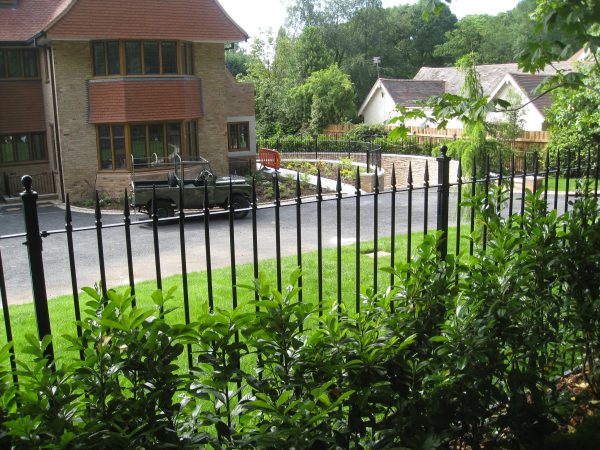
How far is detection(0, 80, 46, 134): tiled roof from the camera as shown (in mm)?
24359

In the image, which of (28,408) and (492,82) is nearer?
(28,408)

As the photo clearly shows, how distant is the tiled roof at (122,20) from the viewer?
21359mm

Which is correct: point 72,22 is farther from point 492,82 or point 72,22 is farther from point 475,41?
point 475,41

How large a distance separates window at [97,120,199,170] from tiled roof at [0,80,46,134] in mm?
4015

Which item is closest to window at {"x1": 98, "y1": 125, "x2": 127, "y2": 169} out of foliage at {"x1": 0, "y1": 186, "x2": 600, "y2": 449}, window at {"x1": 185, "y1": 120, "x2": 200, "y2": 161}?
window at {"x1": 185, "y1": 120, "x2": 200, "y2": 161}

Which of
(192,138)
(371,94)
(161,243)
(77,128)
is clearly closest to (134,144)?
(77,128)

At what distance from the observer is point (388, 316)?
10.5 ft

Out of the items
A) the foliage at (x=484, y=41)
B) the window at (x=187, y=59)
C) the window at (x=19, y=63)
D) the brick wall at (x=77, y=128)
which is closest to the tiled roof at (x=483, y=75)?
the foliage at (x=484, y=41)

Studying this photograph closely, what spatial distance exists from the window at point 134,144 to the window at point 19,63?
4574mm

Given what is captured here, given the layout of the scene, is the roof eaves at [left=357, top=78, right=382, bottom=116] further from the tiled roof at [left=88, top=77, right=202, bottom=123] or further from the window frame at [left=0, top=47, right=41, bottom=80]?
the window frame at [left=0, top=47, right=41, bottom=80]

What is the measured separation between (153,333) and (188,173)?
2116 centimetres

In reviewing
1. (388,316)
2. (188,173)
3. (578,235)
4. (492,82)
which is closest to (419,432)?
(388,316)

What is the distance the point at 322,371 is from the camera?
2803mm

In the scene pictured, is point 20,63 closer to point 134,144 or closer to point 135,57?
point 135,57
